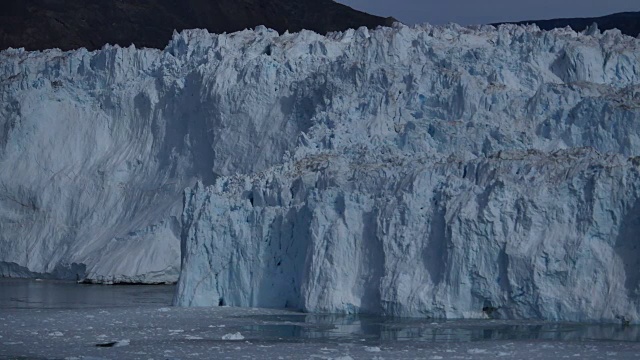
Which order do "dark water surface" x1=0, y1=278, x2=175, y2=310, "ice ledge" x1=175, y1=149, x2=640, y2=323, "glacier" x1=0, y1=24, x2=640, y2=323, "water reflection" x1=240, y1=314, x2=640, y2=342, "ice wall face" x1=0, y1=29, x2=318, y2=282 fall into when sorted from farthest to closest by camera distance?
"ice wall face" x1=0, y1=29, x2=318, y2=282, "dark water surface" x1=0, y1=278, x2=175, y2=310, "glacier" x1=0, y1=24, x2=640, y2=323, "ice ledge" x1=175, y1=149, x2=640, y2=323, "water reflection" x1=240, y1=314, x2=640, y2=342

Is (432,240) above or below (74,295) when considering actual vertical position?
above

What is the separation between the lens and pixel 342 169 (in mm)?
19156

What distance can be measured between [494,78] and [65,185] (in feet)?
33.7

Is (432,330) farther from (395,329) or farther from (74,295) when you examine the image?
(74,295)

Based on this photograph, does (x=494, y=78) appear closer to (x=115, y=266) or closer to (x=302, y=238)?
(x=302, y=238)

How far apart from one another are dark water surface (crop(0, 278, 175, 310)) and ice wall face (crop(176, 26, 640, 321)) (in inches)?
83.0

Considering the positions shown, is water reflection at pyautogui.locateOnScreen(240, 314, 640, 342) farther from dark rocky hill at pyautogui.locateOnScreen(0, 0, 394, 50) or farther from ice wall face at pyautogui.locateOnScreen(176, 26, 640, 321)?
dark rocky hill at pyautogui.locateOnScreen(0, 0, 394, 50)

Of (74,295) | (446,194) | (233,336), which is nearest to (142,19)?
(74,295)

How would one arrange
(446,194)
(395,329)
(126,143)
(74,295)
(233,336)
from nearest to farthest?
(233,336), (395,329), (446,194), (74,295), (126,143)

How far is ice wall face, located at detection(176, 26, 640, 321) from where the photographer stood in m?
16.5

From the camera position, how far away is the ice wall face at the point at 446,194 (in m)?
16.5

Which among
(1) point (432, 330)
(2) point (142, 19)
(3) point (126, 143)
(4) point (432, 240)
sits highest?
(2) point (142, 19)

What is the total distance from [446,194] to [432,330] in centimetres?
239

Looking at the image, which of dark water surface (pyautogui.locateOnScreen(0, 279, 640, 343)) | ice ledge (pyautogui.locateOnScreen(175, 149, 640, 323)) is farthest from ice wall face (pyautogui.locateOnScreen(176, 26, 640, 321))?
dark water surface (pyautogui.locateOnScreen(0, 279, 640, 343))
